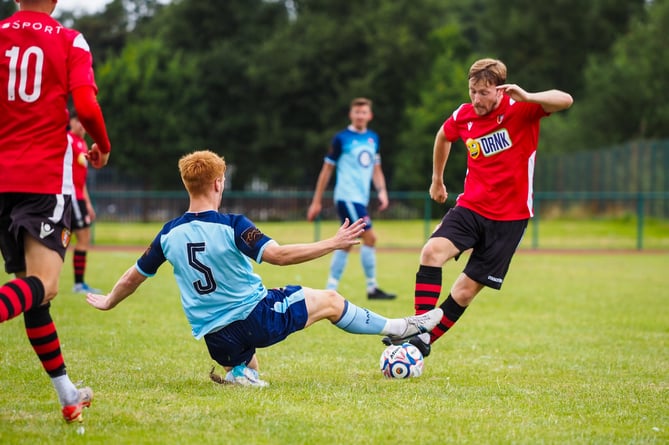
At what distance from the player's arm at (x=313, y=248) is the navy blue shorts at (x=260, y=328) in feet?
1.77

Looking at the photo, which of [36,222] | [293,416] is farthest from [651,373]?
[36,222]

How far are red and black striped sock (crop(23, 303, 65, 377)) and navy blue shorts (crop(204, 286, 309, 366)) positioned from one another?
1.10 metres

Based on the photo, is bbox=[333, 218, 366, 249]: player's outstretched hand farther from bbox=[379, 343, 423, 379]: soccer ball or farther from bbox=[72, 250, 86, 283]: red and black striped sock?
bbox=[72, 250, 86, 283]: red and black striped sock

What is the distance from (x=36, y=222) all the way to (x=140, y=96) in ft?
141

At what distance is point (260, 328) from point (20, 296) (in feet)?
5.13

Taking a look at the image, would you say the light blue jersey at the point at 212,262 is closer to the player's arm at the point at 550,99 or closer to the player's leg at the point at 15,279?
the player's leg at the point at 15,279

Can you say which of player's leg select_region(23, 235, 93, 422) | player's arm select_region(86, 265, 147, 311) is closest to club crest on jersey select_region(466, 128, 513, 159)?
player's arm select_region(86, 265, 147, 311)

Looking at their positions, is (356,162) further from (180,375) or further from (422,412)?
(422,412)

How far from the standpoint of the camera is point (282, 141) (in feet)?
167

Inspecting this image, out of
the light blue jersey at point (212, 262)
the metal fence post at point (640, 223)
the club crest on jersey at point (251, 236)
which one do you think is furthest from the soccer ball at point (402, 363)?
the metal fence post at point (640, 223)

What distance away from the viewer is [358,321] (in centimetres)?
583

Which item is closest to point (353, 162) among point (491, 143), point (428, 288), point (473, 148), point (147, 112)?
point (473, 148)

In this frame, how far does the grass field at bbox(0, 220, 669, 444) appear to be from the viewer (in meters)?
4.49

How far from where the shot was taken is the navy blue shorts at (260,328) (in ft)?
18.1
